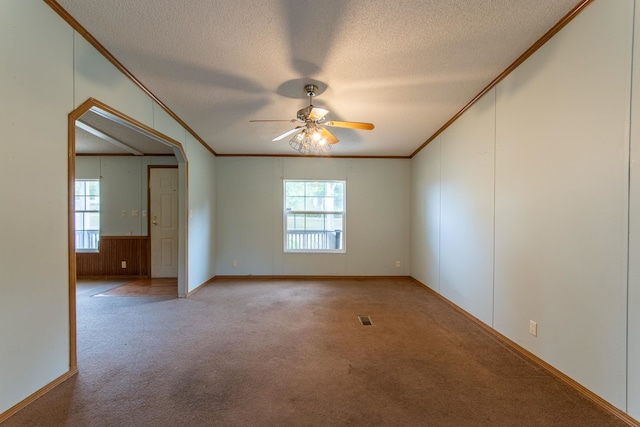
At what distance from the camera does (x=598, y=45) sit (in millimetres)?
1727

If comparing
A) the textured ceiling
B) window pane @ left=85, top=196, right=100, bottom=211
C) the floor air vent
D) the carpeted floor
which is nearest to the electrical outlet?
the carpeted floor

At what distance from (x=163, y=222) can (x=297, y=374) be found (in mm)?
4475

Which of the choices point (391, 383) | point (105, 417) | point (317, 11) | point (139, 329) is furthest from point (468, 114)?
point (139, 329)

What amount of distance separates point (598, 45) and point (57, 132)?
3.68 m

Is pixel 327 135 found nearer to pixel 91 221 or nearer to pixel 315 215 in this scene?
pixel 315 215

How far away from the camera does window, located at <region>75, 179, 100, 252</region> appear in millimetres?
5387

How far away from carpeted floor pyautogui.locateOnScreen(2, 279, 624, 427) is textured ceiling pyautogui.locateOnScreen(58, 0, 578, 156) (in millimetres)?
2562

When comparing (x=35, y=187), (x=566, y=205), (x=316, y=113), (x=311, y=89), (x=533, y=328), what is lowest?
(x=533, y=328)

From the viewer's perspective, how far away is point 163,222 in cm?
531

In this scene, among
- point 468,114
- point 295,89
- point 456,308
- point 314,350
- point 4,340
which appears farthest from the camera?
point 456,308

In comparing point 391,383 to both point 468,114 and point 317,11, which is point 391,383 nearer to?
point 317,11

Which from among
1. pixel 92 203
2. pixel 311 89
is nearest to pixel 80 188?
pixel 92 203

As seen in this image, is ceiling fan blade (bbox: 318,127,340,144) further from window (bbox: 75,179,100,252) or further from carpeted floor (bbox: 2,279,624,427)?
window (bbox: 75,179,100,252)

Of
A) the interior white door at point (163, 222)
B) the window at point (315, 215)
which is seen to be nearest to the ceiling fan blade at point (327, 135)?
the window at point (315, 215)
